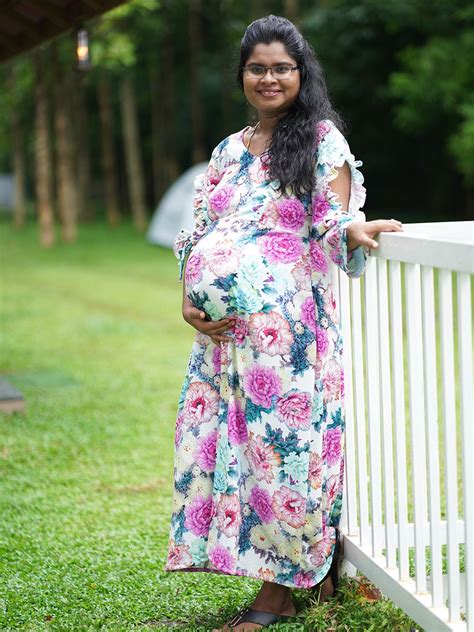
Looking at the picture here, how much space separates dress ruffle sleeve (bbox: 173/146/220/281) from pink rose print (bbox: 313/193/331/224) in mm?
354

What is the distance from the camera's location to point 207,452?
309 cm

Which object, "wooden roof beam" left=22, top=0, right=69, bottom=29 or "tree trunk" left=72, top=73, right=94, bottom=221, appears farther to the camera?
"tree trunk" left=72, top=73, right=94, bottom=221

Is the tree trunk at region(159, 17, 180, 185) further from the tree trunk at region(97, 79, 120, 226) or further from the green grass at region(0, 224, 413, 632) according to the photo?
the green grass at region(0, 224, 413, 632)

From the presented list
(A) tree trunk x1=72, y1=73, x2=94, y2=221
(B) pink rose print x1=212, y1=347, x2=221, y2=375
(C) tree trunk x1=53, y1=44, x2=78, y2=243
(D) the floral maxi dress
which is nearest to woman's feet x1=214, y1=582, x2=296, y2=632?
(D) the floral maxi dress

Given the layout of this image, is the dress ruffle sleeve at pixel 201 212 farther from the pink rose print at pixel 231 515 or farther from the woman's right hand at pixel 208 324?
the pink rose print at pixel 231 515

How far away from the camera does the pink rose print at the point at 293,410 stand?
2936 millimetres

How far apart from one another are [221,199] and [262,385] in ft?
1.88

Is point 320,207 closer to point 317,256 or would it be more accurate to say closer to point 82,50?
point 317,256

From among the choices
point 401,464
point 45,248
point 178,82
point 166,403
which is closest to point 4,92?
point 45,248

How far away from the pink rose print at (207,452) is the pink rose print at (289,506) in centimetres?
24

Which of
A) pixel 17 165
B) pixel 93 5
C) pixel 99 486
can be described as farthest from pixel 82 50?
pixel 17 165

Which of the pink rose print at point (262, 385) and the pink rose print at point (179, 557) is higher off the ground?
the pink rose print at point (262, 385)

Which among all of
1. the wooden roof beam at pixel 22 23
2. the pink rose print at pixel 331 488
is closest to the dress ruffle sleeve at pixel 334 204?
the pink rose print at pixel 331 488

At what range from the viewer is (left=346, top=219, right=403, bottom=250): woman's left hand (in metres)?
2.80
